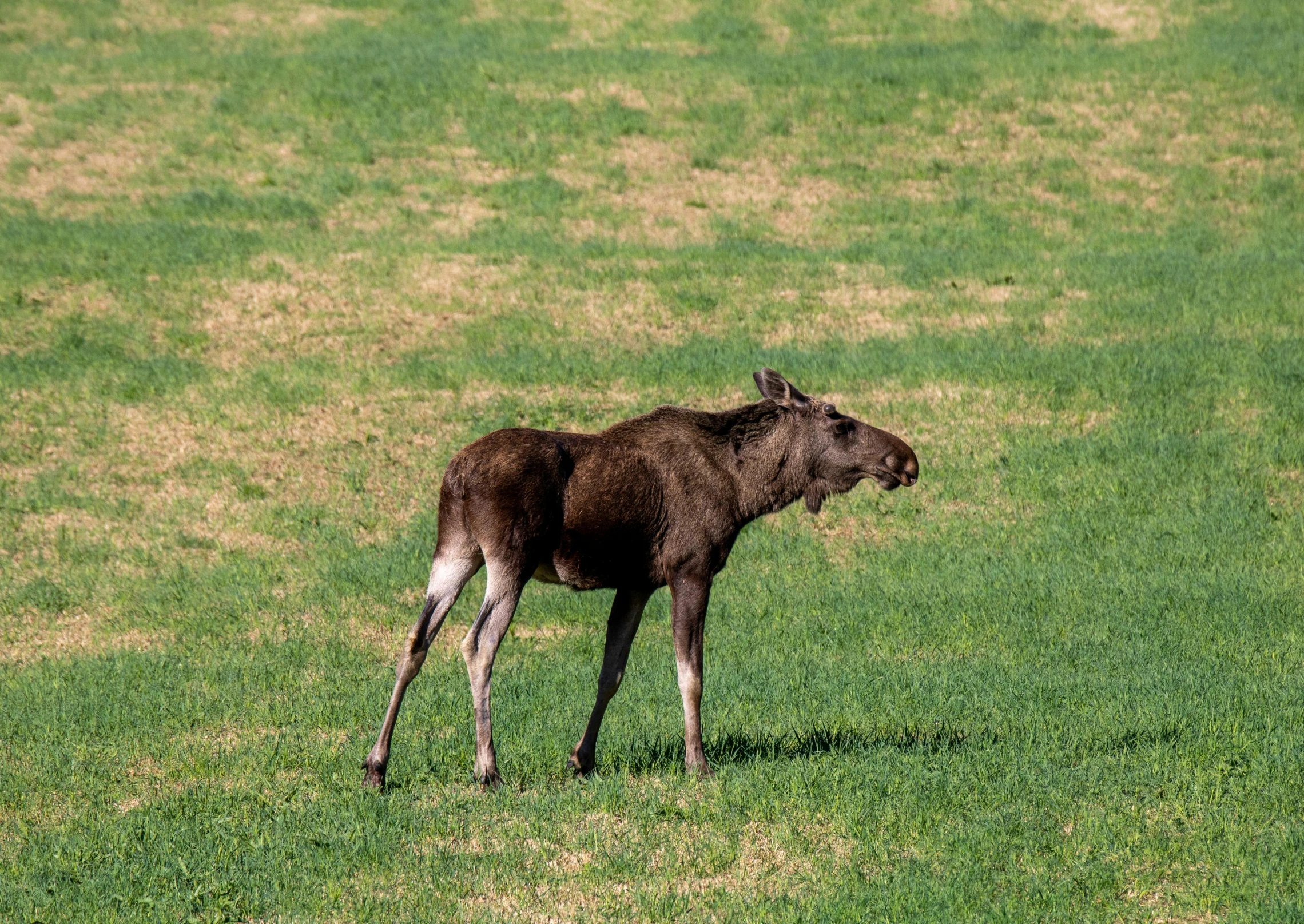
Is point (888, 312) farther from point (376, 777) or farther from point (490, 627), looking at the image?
point (376, 777)

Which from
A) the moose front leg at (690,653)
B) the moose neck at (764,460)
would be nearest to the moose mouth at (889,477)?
the moose neck at (764,460)

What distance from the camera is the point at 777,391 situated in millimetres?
10930

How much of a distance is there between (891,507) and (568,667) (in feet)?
20.5

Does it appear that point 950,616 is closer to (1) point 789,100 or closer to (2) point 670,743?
(2) point 670,743

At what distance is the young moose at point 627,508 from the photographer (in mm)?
9633

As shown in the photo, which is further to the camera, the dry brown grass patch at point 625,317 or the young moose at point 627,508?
the dry brown grass patch at point 625,317

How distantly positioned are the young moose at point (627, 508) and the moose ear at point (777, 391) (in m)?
0.01

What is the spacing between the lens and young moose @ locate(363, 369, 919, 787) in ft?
31.6

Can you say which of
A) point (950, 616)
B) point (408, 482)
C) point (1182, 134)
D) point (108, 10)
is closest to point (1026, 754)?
point (950, 616)

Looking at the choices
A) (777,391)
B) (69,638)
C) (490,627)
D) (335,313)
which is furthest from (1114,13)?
(490,627)

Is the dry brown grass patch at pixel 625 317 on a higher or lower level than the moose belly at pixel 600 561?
lower

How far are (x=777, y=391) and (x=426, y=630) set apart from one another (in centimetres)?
316

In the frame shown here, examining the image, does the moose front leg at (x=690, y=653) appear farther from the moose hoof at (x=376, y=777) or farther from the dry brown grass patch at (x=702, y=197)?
the dry brown grass patch at (x=702, y=197)

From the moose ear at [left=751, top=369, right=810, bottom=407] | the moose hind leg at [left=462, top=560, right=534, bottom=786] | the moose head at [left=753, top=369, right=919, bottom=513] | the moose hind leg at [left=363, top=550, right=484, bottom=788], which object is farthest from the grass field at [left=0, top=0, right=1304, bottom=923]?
the moose ear at [left=751, top=369, right=810, bottom=407]
